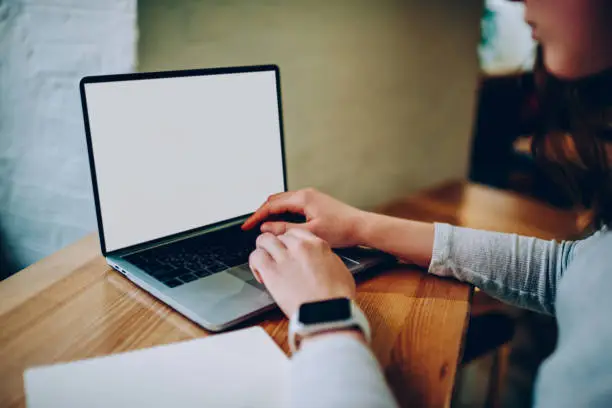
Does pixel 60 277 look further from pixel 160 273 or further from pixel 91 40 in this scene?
pixel 91 40

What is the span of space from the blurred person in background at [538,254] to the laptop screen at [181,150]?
106 mm

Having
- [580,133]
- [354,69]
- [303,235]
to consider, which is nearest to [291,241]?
[303,235]

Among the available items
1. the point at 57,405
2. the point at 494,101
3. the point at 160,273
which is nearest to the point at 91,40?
the point at 160,273

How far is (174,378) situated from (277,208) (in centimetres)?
35

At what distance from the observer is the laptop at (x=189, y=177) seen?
0.68 m

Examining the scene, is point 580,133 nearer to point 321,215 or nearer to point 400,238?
point 400,238

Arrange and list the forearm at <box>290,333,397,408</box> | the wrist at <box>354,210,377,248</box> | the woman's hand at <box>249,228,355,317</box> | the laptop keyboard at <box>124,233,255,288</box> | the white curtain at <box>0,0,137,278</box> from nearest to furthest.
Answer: the forearm at <box>290,333,397,408</box> < the woman's hand at <box>249,228,355,317</box> < the laptop keyboard at <box>124,233,255,288</box> < the wrist at <box>354,210,377,248</box> < the white curtain at <box>0,0,137,278</box>

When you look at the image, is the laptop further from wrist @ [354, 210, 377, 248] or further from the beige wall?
the beige wall

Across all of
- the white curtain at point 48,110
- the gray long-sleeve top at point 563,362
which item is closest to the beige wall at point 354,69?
the white curtain at point 48,110

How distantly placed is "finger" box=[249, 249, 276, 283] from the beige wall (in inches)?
18.6

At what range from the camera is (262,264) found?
2.06 ft

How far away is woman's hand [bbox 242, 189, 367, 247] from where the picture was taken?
780 mm

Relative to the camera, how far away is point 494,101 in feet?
9.20


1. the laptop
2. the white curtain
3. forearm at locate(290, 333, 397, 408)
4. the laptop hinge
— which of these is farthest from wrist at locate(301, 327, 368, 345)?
the white curtain
